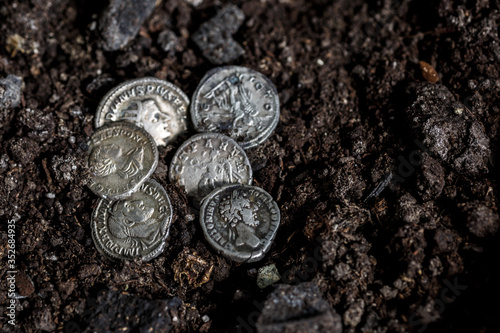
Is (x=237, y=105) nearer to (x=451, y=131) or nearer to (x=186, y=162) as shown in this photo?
(x=186, y=162)

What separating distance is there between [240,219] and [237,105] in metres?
1.21

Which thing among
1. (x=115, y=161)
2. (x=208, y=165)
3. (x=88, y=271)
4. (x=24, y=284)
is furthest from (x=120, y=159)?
(x=24, y=284)

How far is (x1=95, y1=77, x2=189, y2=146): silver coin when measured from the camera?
3.82 metres

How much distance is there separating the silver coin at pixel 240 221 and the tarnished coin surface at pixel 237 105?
56 centimetres

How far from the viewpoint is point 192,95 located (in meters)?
3.95

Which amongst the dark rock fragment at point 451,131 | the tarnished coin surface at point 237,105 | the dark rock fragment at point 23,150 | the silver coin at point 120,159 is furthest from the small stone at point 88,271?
the dark rock fragment at point 451,131

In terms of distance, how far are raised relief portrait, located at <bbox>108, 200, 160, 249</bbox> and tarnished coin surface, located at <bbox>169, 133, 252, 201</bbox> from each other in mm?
404

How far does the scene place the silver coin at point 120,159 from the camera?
3.49m

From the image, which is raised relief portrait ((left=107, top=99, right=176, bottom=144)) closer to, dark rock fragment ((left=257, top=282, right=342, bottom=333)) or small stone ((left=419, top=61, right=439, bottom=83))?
dark rock fragment ((left=257, top=282, right=342, bottom=333))

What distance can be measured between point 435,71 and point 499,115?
731 millimetres

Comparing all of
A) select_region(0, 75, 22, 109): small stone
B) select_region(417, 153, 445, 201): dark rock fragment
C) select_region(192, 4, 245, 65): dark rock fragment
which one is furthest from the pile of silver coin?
select_region(417, 153, 445, 201): dark rock fragment

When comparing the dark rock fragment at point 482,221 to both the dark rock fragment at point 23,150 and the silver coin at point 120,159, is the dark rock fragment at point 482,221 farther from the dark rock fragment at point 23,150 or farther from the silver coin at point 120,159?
the dark rock fragment at point 23,150

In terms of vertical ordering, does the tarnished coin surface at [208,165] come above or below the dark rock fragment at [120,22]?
below

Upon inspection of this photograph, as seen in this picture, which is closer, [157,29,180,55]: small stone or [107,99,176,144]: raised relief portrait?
[107,99,176,144]: raised relief portrait
